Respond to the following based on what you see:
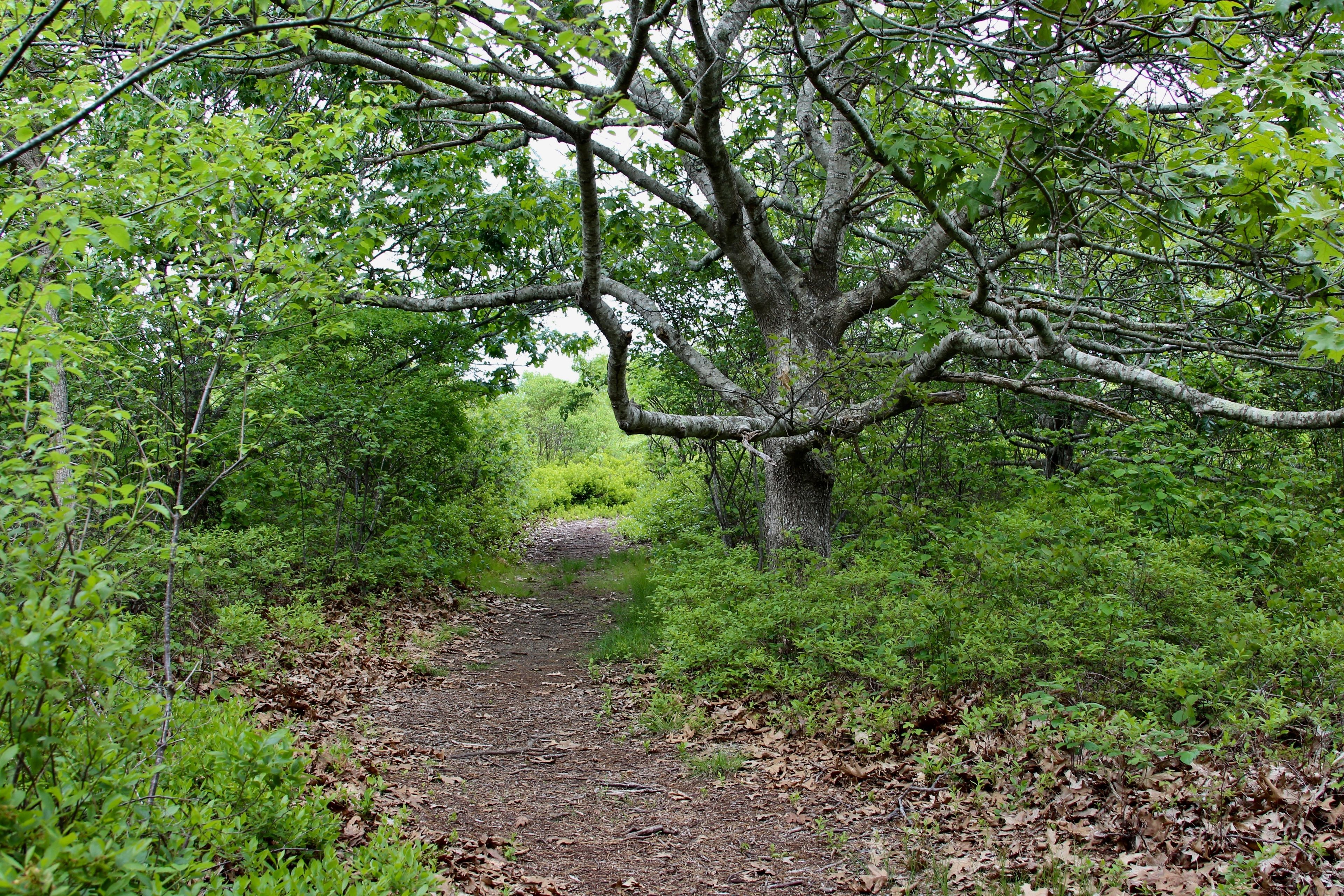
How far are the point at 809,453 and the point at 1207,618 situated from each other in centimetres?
389

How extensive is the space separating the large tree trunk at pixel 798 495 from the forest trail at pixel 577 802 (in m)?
2.32

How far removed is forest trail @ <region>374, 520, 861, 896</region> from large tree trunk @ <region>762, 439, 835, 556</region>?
7.62 ft

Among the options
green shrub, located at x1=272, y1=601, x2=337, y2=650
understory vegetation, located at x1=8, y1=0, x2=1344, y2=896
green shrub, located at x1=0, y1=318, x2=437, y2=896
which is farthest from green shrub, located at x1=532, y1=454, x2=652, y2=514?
green shrub, located at x1=0, y1=318, x2=437, y2=896

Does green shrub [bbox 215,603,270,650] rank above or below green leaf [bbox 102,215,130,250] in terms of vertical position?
below

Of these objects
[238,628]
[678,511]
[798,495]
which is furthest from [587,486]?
[238,628]

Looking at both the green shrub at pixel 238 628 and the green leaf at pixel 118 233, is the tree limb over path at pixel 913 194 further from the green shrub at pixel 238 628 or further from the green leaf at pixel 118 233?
the green shrub at pixel 238 628

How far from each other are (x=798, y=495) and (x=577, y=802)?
4.24 meters

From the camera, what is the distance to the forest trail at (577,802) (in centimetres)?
379

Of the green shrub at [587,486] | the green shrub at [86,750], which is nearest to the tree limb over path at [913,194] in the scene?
the green shrub at [86,750]

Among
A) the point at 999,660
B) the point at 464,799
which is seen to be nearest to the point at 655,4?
the point at 999,660

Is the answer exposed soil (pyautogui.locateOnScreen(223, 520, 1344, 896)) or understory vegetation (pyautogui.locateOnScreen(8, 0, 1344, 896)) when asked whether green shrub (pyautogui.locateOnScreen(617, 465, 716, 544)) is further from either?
exposed soil (pyautogui.locateOnScreen(223, 520, 1344, 896))

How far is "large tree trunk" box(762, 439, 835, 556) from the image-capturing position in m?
8.04

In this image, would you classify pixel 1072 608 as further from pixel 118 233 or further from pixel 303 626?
pixel 303 626

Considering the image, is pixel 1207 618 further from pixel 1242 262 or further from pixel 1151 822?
pixel 1242 262
